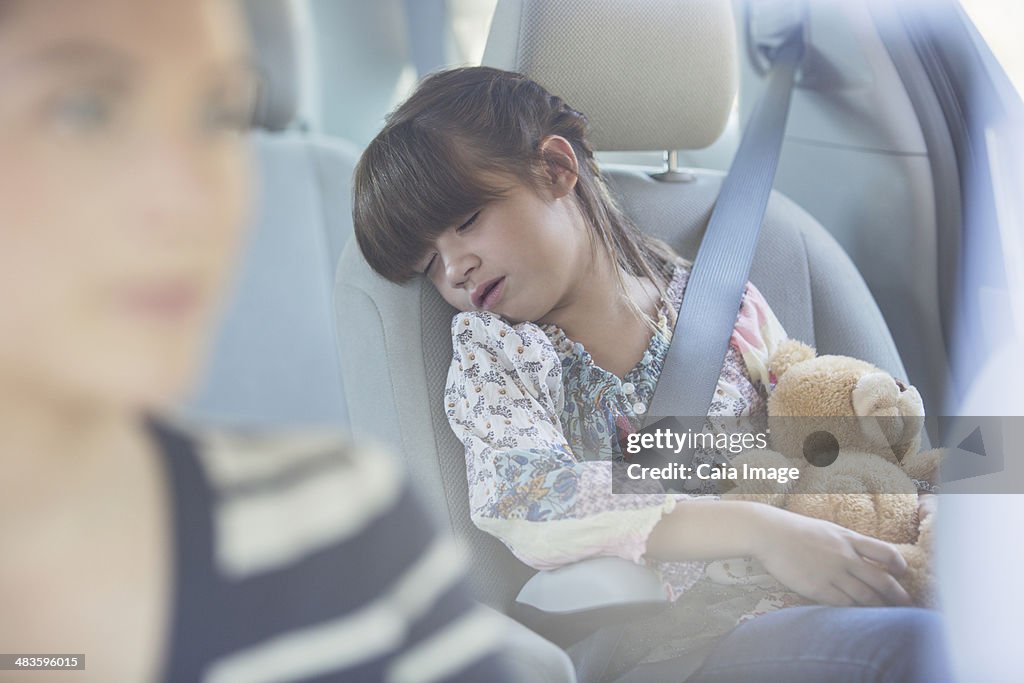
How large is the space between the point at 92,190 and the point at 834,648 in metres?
0.67

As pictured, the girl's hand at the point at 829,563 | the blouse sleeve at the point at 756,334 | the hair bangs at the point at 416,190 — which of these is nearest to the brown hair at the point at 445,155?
the hair bangs at the point at 416,190

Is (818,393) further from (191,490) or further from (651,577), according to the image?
(191,490)

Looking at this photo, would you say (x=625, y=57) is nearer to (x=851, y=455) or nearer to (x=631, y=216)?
(x=631, y=216)

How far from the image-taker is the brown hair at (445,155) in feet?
3.06

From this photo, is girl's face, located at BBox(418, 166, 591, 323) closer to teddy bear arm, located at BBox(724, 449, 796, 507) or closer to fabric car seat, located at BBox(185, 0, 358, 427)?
fabric car seat, located at BBox(185, 0, 358, 427)

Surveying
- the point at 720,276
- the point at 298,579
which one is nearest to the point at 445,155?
the point at 720,276

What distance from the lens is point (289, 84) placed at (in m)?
0.77

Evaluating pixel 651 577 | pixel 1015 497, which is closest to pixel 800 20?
pixel 1015 497

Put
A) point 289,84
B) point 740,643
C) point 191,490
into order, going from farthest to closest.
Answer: point 740,643, point 289,84, point 191,490

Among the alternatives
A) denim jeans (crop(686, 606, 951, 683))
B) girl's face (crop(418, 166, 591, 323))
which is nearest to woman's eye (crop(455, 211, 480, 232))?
girl's face (crop(418, 166, 591, 323))

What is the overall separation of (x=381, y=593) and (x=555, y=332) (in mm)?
390

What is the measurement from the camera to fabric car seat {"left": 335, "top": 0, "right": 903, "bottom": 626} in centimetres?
93

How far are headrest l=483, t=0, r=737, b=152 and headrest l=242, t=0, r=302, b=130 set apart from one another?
0.80ft

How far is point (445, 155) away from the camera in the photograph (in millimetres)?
958
